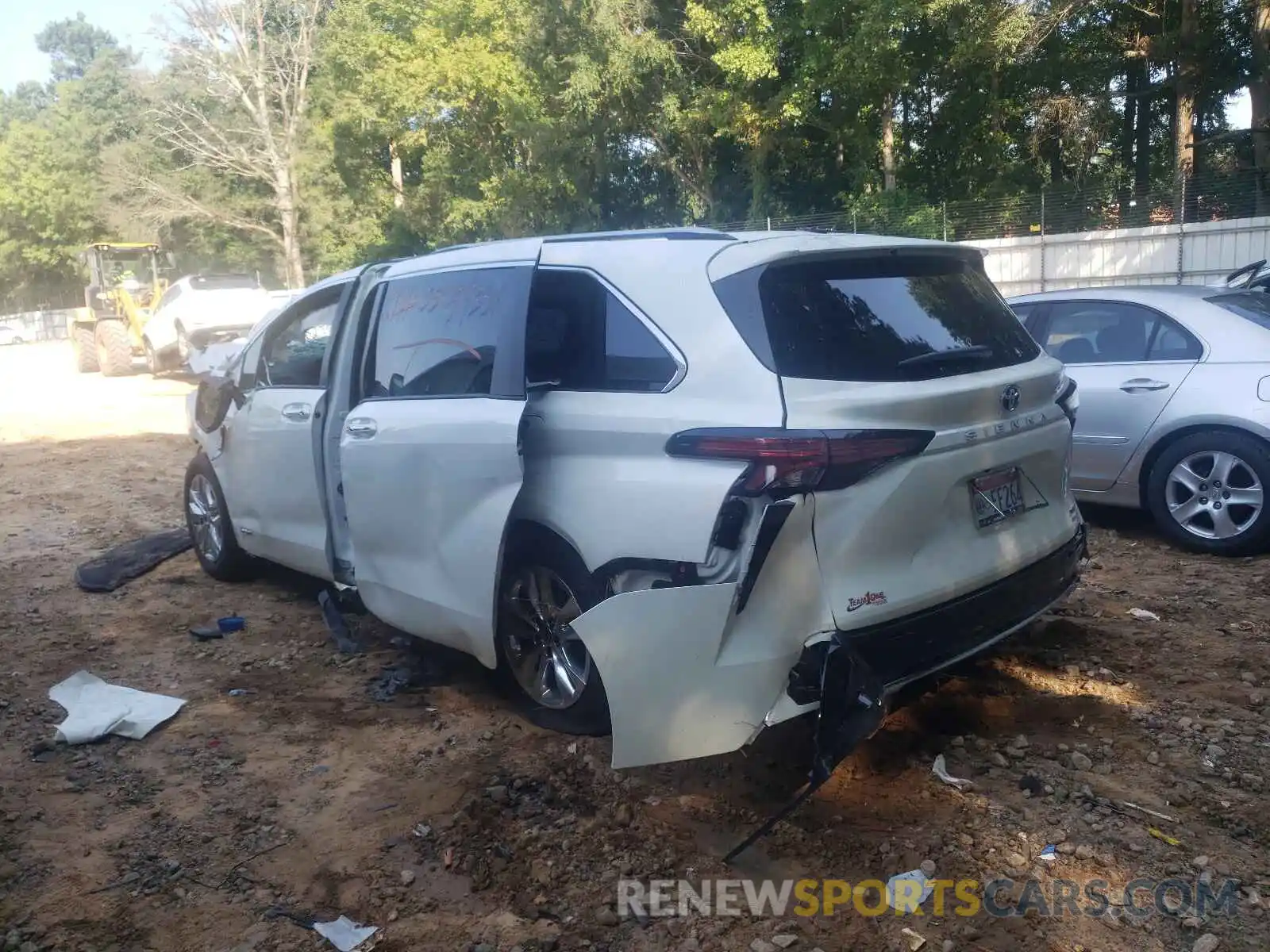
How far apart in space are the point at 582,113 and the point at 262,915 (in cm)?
2632

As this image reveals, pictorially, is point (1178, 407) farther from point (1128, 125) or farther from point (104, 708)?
point (1128, 125)

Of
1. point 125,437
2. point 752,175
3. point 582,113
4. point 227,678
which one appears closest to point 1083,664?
point 227,678

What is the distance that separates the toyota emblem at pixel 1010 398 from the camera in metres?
3.62

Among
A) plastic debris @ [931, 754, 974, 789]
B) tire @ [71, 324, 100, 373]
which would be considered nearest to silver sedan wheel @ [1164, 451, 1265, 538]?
plastic debris @ [931, 754, 974, 789]

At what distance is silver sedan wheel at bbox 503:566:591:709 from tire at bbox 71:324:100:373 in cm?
2401

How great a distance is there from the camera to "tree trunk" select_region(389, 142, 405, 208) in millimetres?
37500

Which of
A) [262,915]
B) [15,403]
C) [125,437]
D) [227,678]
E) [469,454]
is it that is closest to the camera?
[262,915]

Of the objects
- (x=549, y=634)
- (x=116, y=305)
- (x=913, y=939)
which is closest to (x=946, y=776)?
(x=913, y=939)

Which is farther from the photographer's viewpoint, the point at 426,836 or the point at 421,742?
the point at 421,742

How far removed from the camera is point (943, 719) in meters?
4.12

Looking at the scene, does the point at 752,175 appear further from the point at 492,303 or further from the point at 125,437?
the point at 492,303

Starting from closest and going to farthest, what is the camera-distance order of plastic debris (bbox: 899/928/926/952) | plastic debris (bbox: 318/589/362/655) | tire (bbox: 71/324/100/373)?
plastic debris (bbox: 899/928/926/952) → plastic debris (bbox: 318/589/362/655) → tire (bbox: 71/324/100/373)

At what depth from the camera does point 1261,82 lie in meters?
21.5

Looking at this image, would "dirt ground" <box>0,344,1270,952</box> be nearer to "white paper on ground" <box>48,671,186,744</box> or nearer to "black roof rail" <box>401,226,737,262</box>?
"white paper on ground" <box>48,671,186,744</box>
